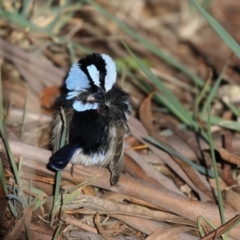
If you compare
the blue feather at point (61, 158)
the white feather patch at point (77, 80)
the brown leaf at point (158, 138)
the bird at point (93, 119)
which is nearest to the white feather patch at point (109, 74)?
the bird at point (93, 119)

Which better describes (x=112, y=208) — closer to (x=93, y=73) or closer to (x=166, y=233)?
(x=166, y=233)

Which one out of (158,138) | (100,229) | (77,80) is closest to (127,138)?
(158,138)

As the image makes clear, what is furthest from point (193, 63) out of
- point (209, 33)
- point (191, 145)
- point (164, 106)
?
point (191, 145)

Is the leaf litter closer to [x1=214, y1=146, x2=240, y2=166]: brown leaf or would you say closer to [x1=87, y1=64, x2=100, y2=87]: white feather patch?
[x1=214, y1=146, x2=240, y2=166]: brown leaf

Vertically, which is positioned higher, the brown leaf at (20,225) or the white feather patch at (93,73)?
the white feather patch at (93,73)

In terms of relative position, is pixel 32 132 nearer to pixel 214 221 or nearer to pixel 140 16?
pixel 214 221

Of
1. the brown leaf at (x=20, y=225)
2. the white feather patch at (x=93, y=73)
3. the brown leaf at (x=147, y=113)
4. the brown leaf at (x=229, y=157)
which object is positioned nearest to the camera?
the brown leaf at (x=20, y=225)

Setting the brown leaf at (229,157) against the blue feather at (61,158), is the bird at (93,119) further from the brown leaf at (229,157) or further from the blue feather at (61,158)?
the brown leaf at (229,157)
